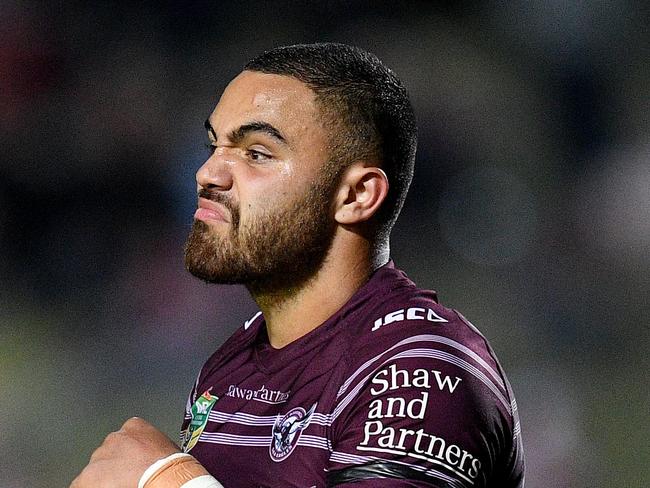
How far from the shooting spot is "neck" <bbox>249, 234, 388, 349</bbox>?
7.82 feet

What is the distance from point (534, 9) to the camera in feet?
21.6

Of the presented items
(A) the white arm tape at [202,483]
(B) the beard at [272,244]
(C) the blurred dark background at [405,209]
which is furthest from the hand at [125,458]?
(C) the blurred dark background at [405,209]

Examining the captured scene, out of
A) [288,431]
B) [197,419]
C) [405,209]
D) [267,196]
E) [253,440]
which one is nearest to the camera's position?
[288,431]

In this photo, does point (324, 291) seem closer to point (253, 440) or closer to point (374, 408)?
point (253, 440)

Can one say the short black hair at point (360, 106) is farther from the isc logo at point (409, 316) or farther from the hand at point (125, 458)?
the hand at point (125, 458)

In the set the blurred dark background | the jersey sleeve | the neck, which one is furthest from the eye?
the blurred dark background

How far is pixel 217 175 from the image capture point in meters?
2.35

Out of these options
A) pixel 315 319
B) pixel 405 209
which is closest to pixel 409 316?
pixel 315 319

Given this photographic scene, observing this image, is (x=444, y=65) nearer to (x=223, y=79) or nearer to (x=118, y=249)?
(x=223, y=79)

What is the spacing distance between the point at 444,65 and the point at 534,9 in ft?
2.48

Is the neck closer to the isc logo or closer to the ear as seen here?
the ear

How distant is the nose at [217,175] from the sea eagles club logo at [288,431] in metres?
0.60

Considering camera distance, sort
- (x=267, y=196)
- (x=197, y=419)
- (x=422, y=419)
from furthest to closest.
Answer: (x=197, y=419)
(x=267, y=196)
(x=422, y=419)

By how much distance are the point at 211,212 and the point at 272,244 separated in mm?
177
